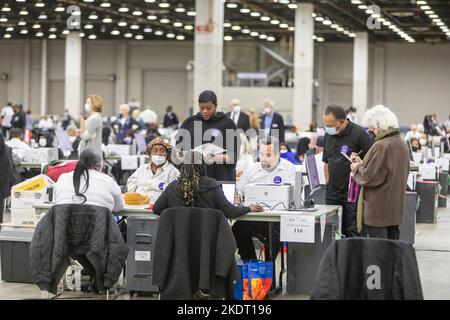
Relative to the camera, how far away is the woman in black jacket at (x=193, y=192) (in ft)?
21.3

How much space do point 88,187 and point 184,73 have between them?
1506 inches

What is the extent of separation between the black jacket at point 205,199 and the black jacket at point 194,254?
34cm

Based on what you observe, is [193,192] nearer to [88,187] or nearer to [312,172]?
[88,187]

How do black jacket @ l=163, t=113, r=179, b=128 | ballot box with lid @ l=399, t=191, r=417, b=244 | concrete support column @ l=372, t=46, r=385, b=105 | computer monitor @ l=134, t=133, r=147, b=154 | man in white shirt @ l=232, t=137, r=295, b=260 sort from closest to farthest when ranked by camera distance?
man in white shirt @ l=232, t=137, r=295, b=260, ballot box with lid @ l=399, t=191, r=417, b=244, computer monitor @ l=134, t=133, r=147, b=154, black jacket @ l=163, t=113, r=179, b=128, concrete support column @ l=372, t=46, r=385, b=105

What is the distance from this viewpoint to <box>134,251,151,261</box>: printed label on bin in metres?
7.31

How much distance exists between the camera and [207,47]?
18359 millimetres

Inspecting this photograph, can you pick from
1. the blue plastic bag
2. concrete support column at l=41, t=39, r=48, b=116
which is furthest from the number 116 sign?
concrete support column at l=41, t=39, r=48, b=116

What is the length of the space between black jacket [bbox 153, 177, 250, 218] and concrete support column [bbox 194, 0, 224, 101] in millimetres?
11750

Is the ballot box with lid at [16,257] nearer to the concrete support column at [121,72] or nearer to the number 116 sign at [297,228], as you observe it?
the number 116 sign at [297,228]

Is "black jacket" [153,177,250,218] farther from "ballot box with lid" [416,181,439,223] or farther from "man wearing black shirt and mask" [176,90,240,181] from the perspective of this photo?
"ballot box with lid" [416,181,439,223]

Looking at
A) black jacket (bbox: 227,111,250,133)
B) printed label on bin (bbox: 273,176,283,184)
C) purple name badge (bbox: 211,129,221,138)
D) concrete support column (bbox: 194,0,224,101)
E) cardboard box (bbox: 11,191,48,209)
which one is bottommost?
cardboard box (bbox: 11,191,48,209)

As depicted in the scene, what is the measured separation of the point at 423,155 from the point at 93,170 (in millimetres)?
9952

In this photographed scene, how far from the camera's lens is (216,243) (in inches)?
242

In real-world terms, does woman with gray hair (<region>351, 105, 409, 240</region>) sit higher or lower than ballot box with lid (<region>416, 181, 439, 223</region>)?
higher
